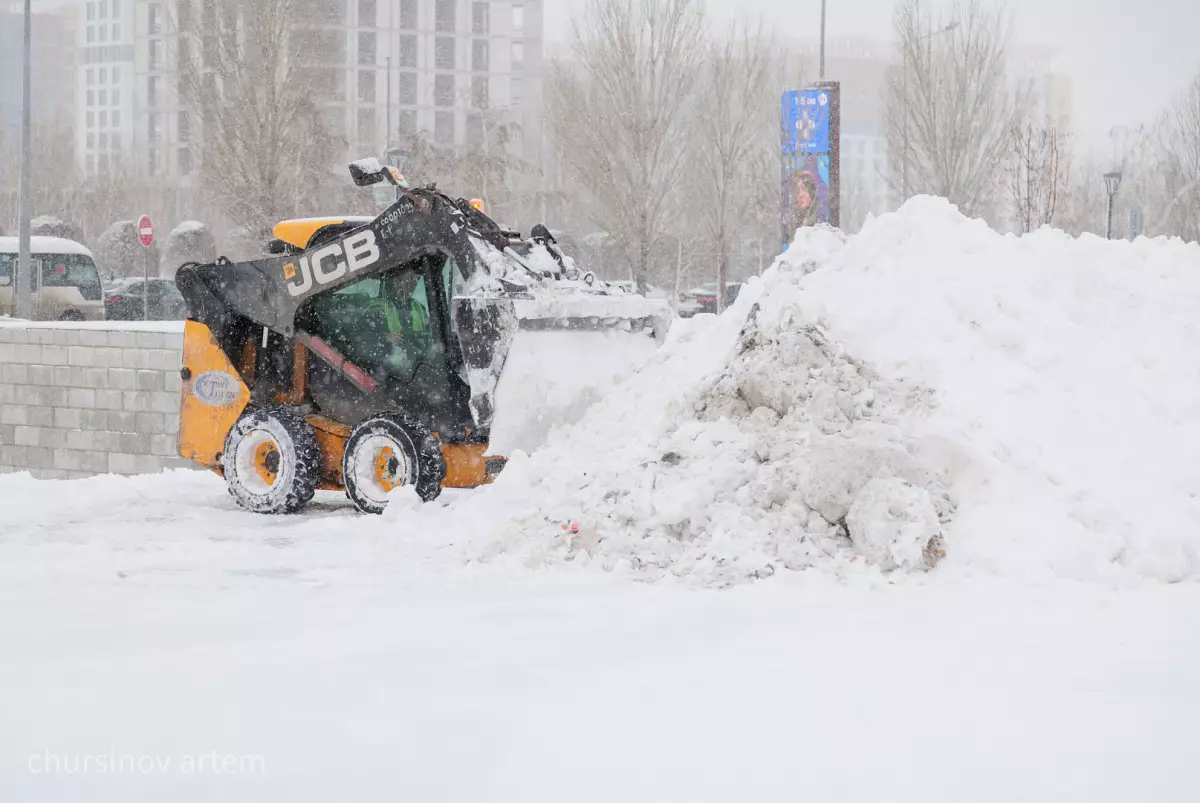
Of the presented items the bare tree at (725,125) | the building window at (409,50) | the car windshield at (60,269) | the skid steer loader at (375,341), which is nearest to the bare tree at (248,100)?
the car windshield at (60,269)

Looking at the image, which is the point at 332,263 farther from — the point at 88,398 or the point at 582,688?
A: the point at 582,688

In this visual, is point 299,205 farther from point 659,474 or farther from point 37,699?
point 37,699

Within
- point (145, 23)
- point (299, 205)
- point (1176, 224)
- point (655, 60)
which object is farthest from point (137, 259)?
point (145, 23)

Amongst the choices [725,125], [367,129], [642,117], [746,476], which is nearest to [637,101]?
[642,117]

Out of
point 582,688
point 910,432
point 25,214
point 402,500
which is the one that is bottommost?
point 582,688

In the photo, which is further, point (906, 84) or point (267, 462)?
point (906, 84)

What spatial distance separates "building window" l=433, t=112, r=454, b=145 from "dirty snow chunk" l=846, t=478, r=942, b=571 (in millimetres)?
79158

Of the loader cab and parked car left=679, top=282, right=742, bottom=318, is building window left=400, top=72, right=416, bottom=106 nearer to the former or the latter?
parked car left=679, top=282, right=742, bottom=318

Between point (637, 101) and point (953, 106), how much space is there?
772cm

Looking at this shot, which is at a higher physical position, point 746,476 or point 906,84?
point 906,84

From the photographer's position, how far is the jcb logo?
8.72 metres

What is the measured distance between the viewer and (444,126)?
276 feet

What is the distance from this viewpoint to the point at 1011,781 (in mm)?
3664

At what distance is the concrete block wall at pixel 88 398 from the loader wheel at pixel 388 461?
3.63 metres
